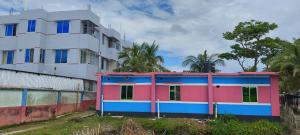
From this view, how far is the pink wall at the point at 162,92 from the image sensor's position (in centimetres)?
2204

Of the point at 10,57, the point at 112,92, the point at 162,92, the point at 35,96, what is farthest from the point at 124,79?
the point at 10,57

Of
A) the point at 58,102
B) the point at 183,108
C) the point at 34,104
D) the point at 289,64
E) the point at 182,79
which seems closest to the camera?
the point at 289,64

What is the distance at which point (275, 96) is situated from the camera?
67.1ft

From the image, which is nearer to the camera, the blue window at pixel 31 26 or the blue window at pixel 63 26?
the blue window at pixel 63 26

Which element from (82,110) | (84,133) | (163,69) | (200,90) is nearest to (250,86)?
(200,90)

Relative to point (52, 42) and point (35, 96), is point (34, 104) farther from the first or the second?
point (52, 42)

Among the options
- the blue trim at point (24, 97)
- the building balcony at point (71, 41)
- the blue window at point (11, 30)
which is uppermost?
the blue window at point (11, 30)

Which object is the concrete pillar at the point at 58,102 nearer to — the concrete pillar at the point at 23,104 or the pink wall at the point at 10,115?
the concrete pillar at the point at 23,104

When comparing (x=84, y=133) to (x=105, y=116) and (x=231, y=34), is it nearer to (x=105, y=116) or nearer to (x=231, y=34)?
(x=105, y=116)

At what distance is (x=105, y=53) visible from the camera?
33812 mm

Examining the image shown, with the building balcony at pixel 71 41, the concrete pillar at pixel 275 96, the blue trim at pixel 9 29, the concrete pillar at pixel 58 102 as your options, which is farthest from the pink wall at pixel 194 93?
the blue trim at pixel 9 29

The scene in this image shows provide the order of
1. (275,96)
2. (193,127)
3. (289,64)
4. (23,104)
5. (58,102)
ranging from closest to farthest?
1. (193,127)
2. (23,104)
3. (289,64)
4. (275,96)
5. (58,102)

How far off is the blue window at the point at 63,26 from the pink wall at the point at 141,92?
1199 centimetres

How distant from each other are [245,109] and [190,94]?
427 cm
